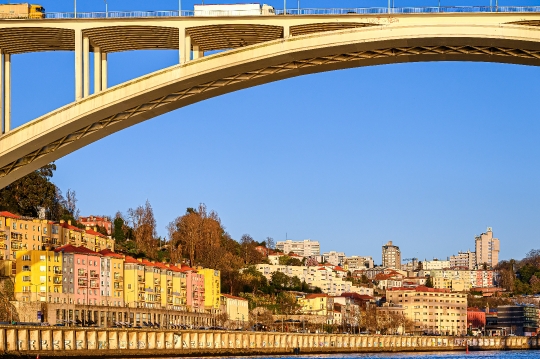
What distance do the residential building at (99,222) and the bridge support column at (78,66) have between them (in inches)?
3378

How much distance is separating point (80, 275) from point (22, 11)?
5561 cm

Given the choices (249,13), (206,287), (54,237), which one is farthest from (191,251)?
(249,13)

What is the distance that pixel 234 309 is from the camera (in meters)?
97.8

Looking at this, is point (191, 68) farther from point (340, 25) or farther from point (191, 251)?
point (191, 251)

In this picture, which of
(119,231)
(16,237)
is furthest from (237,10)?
(119,231)

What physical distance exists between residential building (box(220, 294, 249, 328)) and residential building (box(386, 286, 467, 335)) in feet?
148

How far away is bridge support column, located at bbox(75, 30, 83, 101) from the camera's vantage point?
56.7 feet

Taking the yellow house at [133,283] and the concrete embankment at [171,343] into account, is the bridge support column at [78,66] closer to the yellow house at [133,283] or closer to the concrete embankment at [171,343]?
the concrete embankment at [171,343]

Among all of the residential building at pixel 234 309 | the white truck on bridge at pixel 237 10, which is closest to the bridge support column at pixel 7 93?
the white truck on bridge at pixel 237 10

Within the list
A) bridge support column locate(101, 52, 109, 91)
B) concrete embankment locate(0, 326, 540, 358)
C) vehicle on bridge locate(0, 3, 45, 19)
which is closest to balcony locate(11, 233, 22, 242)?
concrete embankment locate(0, 326, 540, 358)

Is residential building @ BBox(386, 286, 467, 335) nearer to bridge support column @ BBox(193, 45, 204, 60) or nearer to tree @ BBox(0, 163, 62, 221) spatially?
tree @ BBox(0, 163, 62, 221)

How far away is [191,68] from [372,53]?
112 inches

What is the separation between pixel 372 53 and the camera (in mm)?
16938

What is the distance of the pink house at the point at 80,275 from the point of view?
71062 mm
